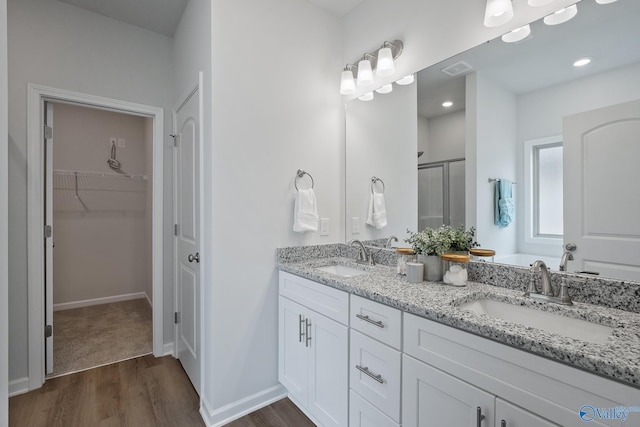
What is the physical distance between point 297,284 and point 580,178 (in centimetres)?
148

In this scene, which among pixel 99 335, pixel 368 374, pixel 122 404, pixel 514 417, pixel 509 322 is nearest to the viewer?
pixel 514 417

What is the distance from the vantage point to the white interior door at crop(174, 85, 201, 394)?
2068 millimetres

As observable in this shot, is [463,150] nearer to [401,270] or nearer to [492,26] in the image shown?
[492,26]

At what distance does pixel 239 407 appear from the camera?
1.86m

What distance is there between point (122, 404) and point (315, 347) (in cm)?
140

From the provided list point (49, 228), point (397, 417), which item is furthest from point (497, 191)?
point (49, 228)

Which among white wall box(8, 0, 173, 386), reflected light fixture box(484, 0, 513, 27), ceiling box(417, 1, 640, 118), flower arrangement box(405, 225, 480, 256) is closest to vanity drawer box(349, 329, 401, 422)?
flower arrangement box(405, 225, 480, 256)

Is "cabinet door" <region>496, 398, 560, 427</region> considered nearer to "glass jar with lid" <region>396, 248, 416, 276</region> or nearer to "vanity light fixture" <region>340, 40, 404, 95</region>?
"glass jar with lid" <region>396, 248, 416, 276</region>

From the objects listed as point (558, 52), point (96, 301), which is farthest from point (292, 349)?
point (96, 301)

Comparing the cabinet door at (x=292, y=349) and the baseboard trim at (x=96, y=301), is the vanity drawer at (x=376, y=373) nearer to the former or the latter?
the cabinet door at (x=292, y=349)

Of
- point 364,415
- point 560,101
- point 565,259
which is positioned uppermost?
point 560,101

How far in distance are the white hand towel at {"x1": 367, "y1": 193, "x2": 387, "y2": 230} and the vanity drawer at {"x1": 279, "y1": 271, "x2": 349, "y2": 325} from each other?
699 mm
